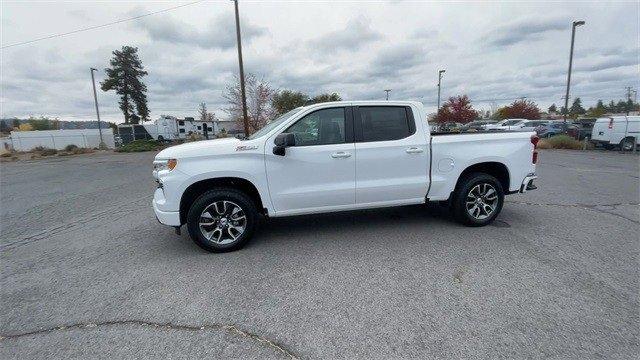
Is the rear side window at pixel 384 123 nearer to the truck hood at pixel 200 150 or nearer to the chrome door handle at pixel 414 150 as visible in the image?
the chrome door handle at pixel 414 150

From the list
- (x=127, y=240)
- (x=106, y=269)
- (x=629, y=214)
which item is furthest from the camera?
(x=629, y=214)

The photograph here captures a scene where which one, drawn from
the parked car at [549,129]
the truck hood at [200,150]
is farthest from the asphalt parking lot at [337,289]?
the parked car at [549,129]

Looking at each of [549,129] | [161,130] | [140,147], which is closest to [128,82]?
[161,130]

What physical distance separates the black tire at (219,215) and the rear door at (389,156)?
148 cm

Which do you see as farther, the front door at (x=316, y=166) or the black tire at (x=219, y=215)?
the front door at (x=316, y=166)

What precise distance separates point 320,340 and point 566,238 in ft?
12.7

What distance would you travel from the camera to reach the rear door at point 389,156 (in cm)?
444

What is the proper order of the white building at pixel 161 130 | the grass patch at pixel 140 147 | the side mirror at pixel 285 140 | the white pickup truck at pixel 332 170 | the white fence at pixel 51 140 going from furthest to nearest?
Answer: 1. the white building at pixel 161 130
2. the white fence at pixel 51 140
3. the grass patch at pixel 140 147
4. the white pickup truck at pixel 332 170
5. the side mirror at pixel 285 140

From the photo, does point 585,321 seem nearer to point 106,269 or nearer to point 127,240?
point 106,269

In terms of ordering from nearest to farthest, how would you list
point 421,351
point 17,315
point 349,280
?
point 421,351
point 17,315
point 349,280

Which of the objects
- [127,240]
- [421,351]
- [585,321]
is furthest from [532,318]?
[127,240]

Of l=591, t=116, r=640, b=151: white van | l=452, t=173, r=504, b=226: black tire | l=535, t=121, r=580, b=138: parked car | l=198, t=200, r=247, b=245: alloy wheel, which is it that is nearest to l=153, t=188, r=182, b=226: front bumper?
l=198, t=200, r=247, b=245: alloy wheel

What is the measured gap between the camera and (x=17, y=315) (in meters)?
3.03

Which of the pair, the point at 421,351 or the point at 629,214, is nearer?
the point at 421,351
